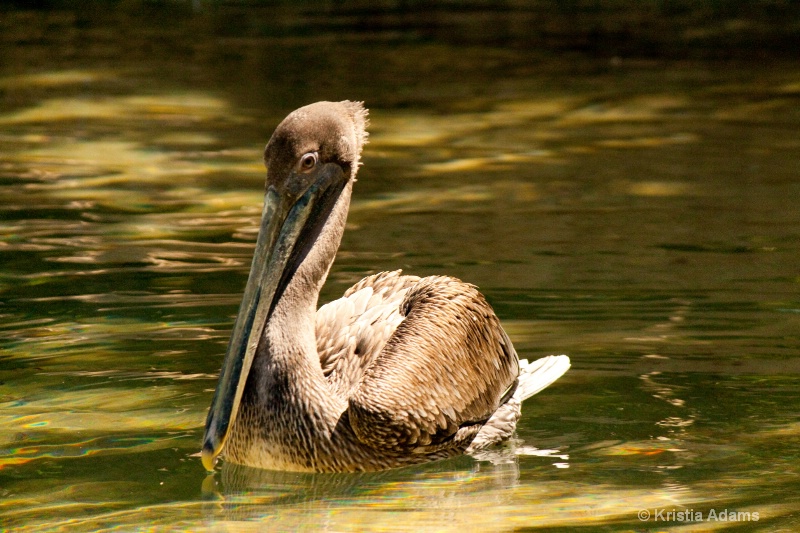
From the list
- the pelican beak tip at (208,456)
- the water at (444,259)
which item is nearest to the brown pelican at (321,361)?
the pelican beak tip at (208,456)

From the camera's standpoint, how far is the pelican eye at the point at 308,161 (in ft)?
16.4

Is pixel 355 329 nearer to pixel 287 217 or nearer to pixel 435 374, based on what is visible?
pixel 435 374

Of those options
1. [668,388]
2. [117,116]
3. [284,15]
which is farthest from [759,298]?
[284,15]

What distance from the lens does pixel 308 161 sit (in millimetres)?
5027

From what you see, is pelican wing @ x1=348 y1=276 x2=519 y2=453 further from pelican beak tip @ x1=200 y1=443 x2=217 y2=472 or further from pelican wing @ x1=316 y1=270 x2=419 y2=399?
pelican beak tip @ x1=200 y1=443 x2=217 y2=472

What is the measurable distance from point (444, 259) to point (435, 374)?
2930 millimetres

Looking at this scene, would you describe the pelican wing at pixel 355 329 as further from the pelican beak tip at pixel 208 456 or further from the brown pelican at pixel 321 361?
the pelican beak tip at pixel 208 456

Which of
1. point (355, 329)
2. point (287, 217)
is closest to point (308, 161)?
point (287, 217)

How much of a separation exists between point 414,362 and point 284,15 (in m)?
15.5

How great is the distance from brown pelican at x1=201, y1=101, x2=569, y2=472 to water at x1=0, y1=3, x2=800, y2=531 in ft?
0.49

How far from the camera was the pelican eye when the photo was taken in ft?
16.4

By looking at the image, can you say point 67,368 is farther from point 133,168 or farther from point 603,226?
point 133,168

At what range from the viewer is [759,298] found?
23.4ft

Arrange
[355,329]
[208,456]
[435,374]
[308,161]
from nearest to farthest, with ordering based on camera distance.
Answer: [208,456], [308,161], [435,374], [355,329]
